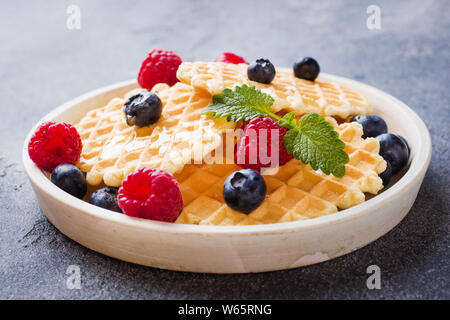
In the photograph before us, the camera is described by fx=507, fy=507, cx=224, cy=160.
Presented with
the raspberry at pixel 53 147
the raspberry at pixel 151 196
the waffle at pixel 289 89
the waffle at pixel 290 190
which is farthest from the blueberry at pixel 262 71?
the raspberry at pixel 53 147

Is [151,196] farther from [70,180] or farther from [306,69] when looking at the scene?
[306,69]

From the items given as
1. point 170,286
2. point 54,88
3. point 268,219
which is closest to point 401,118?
point 268,219

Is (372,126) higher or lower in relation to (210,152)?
lower

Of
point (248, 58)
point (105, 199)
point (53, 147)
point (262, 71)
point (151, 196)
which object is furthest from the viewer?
point (248, 58)

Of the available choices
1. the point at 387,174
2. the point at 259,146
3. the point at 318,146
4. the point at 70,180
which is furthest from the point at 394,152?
the point at 70,180
